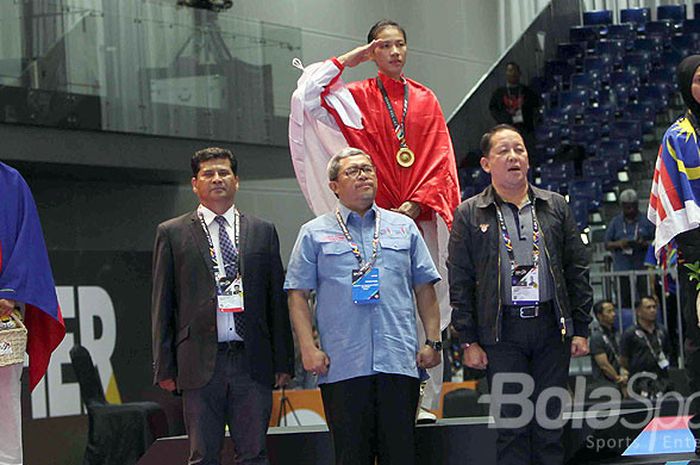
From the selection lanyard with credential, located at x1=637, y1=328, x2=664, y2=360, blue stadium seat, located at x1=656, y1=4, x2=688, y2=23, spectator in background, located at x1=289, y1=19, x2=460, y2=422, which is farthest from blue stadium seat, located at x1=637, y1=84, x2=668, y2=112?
spectator in background, located at x1=289, y1=19, x2=460, y2=422

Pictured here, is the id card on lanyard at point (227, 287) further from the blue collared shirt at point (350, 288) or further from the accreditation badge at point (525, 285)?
the accreditation badge at point (525, 285)

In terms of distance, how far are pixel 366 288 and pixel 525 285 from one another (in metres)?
0.61

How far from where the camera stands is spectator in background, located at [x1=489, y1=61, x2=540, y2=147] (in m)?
14.0

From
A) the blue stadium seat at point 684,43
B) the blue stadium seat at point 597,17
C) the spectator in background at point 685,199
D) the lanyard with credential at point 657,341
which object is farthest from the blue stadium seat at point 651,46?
the spectator in background at point 685,199

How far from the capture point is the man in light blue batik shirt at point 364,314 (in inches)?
178

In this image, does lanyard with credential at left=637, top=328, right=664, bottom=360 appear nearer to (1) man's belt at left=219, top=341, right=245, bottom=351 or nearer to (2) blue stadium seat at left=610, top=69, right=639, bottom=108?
(1) man's belt at left=219, top=341, right=245, bottom=351

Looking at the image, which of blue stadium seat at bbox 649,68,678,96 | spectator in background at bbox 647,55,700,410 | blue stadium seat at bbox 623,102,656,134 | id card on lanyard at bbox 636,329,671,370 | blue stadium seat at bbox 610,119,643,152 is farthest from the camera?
blue stadium seat at bbox 649,68,678,96

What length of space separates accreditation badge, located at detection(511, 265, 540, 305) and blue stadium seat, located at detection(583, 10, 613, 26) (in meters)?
12.9

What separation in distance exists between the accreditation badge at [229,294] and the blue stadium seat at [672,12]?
1295 centimetres

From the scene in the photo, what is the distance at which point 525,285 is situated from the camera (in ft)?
15.2

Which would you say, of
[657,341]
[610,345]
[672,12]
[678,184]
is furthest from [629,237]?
→ [672,12]

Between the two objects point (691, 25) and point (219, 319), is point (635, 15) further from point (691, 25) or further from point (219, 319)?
point (219, 319)

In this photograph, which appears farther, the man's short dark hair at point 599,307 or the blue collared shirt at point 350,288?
the man's short dark hair at point 599,307

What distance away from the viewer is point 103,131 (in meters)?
10.4
